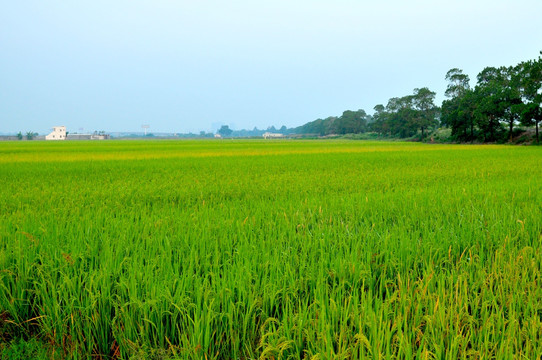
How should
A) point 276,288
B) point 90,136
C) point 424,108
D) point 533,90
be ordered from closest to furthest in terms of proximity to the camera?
1. point 276,288
2. point 533,90
3. point 424,108
4. point 90,136

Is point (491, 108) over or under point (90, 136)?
under

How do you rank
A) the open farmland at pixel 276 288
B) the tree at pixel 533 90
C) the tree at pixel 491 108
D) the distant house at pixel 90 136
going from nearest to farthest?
1. the open farmland at pixel 276 288
2. the tree at pixel 533 90
3. the tree at pixel 491 108
4. the distant house at pixel 90 136

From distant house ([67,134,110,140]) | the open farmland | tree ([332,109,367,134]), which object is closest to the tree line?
the open farmland

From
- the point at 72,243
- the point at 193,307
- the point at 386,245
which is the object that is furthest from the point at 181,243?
the point at 386,245

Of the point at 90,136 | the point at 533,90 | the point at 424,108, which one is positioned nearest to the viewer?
the point at 533,90

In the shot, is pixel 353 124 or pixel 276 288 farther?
pixel 353 124

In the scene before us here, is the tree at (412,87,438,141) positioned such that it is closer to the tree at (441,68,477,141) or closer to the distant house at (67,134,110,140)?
the tree at (441,68,477,141)

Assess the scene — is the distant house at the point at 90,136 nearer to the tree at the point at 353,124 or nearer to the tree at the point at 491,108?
the tree at the point at 353,124

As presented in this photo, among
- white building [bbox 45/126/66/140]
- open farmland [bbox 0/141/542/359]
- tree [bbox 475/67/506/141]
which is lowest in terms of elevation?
open farmland [bbox 0/141/542/359]

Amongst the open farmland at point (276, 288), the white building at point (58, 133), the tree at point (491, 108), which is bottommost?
the open farmland at point (276, 288)

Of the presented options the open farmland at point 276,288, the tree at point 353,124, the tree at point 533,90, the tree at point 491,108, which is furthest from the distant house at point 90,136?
the open farmland at point 276,288

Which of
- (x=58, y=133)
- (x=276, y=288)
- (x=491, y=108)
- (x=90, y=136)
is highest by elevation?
(x=58, y=133)

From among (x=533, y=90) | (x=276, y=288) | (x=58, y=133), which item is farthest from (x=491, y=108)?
(x=58, y=133)

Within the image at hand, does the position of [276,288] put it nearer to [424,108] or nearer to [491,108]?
[491,108]
